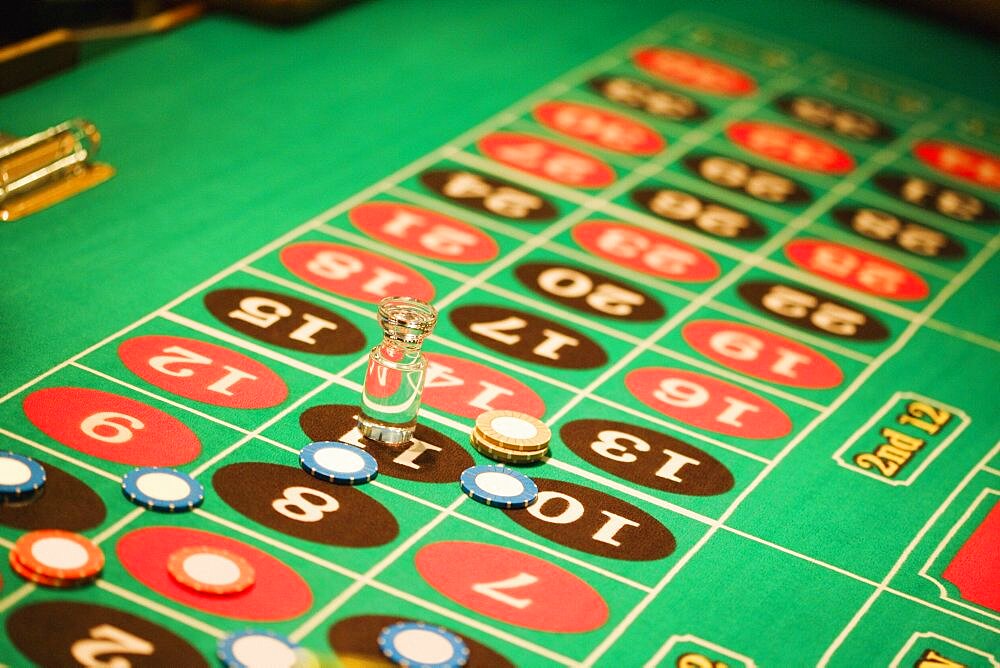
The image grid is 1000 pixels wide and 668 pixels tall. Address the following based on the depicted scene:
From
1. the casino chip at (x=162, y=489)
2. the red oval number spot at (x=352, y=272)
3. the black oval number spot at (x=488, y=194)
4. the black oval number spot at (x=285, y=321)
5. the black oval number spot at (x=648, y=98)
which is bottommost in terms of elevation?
the casino chip at (x=162, y=489)

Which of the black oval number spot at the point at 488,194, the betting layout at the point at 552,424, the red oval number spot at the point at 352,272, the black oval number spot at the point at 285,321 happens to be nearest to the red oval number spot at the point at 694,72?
the betting layout at the point at 552,424

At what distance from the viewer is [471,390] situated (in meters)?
5.57

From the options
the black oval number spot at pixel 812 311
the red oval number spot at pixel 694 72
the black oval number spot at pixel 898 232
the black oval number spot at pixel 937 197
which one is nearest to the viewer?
the black oval number spot at pixel 812 311

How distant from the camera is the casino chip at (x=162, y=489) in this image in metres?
4.52

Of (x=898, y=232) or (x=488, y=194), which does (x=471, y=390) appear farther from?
(x=898, y=232)

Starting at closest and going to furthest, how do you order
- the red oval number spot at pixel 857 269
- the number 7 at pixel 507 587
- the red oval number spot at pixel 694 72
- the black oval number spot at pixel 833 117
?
1. the number 7 at pixel 507 587
2. the red oval number spot at pixel 857 269
3. the black oval number spot at pixel 833 117
4. the red oval number spot at pixel 694 72

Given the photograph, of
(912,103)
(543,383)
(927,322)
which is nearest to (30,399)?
(543,383)

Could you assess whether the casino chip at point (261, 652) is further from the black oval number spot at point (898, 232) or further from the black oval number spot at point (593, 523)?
the black oval number spot at point (898, 232)

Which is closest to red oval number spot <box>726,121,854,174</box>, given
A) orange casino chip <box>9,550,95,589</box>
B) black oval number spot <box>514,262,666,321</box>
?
black oval number spot <box>514,262,666,321</box>

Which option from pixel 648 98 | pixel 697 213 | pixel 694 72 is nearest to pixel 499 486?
pixel 697 213

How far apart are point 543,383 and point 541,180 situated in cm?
205

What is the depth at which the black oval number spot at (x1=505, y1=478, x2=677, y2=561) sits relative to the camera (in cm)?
480

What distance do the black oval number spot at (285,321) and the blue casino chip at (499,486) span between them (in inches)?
36.1

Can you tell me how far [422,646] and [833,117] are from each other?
5700 millimetres
